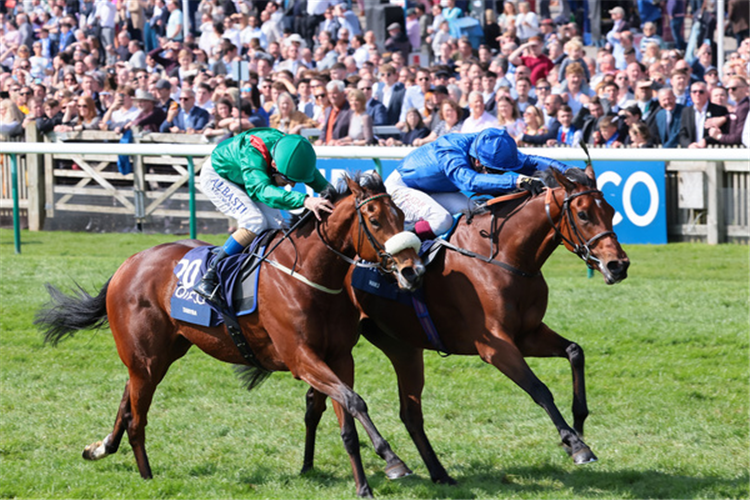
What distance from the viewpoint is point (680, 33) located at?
15.5 metres

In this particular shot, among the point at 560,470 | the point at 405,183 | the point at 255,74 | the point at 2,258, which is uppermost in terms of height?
the point at 255,74

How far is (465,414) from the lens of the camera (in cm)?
678

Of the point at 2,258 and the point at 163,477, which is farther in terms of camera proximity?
the point at 2,258

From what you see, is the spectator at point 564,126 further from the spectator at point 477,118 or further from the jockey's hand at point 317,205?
the jockey's hand at point 317,205

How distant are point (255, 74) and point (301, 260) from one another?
9.73 m

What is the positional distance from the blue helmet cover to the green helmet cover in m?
0.93

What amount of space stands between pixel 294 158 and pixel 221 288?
2.53ft

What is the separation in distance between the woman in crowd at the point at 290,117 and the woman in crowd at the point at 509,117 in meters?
2.46

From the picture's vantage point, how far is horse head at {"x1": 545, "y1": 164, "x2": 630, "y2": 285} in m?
4.89

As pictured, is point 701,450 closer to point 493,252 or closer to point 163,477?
point 493,252

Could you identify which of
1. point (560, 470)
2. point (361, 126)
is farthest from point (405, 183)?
point (361, 126)

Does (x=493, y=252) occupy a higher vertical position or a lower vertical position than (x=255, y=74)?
lower

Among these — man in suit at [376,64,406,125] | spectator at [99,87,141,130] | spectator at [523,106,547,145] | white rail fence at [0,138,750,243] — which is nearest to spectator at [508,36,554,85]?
man in suit at [376,64,406,125]

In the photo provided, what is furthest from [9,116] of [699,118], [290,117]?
[699,118]
